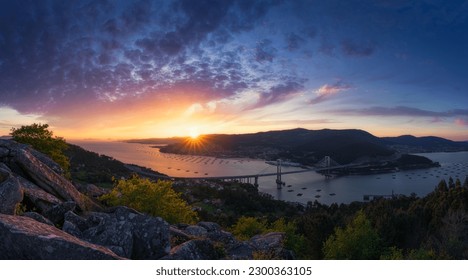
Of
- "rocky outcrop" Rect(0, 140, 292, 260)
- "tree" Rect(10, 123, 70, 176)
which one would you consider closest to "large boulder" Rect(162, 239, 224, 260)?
"rocky outcrop" Rect(0, 140, 292, 260)

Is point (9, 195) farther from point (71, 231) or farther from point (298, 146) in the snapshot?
point (298, 146)

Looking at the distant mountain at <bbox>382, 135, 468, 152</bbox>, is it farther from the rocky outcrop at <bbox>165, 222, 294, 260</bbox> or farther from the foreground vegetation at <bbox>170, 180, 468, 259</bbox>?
the rocky outcrop at <bbox>165, 222, 294, 260</bbox>

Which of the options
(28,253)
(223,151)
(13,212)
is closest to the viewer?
(28,253)

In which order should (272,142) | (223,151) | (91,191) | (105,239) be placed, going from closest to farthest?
1. (105,239)
2. (91,191)
3. (272,142)
4. (223,151)

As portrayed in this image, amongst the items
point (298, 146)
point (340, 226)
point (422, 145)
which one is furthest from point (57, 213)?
point (298, 146)

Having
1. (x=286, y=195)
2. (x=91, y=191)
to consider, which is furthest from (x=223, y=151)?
(x=91, y=191)
